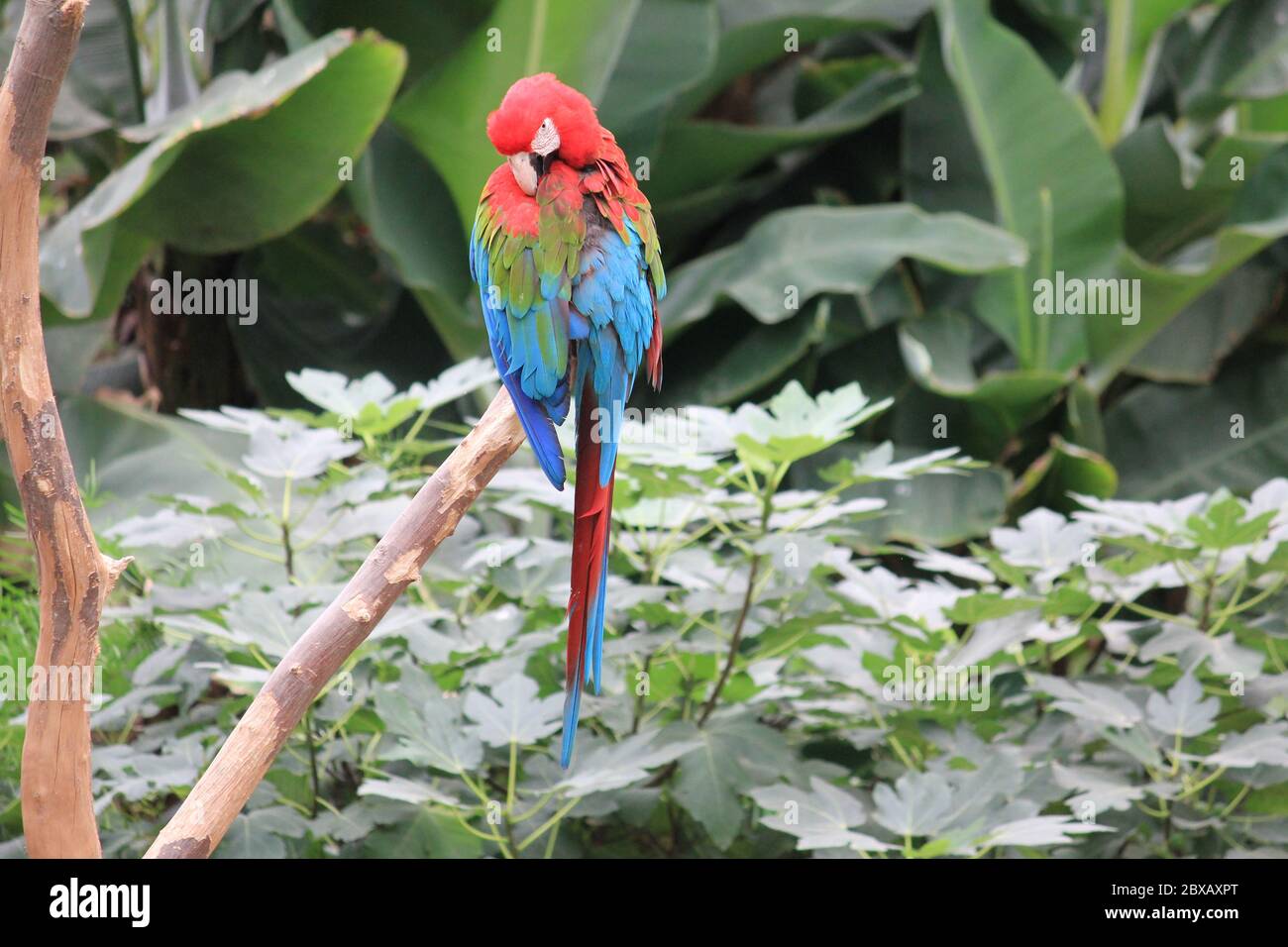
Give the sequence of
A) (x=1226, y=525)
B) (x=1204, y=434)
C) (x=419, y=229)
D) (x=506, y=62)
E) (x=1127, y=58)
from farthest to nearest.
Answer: (x=1127, y=58), (x=1204, y=434), (x=419, y=229), (x=506, y=62), (x=1226, y=525)

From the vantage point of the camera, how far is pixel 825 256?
2492 millimetres

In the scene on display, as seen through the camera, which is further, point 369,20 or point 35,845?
point 369,20

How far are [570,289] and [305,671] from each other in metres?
0.31

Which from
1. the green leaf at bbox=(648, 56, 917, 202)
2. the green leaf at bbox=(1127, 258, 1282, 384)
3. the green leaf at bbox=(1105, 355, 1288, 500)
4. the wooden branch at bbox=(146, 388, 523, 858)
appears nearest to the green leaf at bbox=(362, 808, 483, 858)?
the wooden branch at bbox=(146, 388, 523, 858)

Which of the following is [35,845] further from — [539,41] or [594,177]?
[539,41]

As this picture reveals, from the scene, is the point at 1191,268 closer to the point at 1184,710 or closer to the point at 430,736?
the point at 1184,710

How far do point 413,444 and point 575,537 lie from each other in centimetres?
63

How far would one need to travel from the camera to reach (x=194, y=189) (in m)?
2.27

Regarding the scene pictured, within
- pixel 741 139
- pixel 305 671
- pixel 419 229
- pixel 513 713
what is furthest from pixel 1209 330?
pixel 305 671

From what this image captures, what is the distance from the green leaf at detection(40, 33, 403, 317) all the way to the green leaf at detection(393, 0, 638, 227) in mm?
228

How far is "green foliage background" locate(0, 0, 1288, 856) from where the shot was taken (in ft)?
3.85

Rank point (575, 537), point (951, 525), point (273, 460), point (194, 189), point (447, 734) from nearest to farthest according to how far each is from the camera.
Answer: point (575, 537)
point (447, 734)
point (273, 460)
point (194, 189)
point (951, 525)

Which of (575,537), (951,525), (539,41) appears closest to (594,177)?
(575,537)

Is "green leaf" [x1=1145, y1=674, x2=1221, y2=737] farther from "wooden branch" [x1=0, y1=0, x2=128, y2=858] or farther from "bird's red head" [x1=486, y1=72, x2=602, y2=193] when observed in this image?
"wooden branch" [x1=0, y1=0, x2=128, y2=858]
